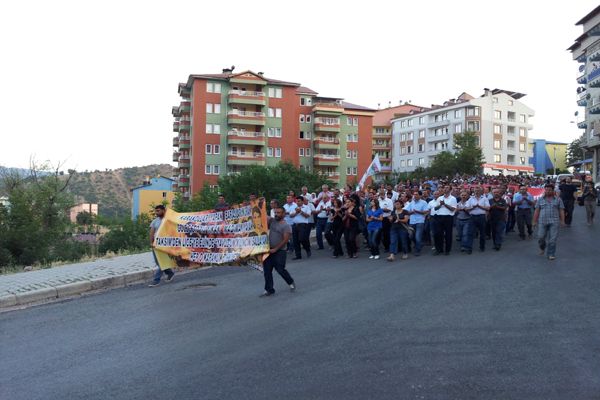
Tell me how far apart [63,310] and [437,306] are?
6.69m

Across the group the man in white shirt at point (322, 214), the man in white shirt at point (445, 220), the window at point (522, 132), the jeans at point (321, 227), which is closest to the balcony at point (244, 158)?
the window at point (522, 132)

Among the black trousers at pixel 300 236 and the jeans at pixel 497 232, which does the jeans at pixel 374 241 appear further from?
the jeans at pixel 497 232

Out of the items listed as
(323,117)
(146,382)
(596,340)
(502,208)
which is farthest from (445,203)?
(323,117)

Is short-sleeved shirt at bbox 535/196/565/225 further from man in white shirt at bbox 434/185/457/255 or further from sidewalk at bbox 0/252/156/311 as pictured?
sidewalk at bbox 0/252/156/311

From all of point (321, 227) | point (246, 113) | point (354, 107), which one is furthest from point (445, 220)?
point (354, 107)

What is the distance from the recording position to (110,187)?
13038 cm

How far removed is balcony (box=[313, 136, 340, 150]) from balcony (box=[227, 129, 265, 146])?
31.6 feet

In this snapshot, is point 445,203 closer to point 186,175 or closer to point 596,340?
point 596,340

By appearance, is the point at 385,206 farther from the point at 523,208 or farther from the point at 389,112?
the point at 389,112

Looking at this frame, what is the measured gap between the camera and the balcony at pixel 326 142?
79.1 metres

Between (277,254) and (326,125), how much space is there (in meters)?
69.9

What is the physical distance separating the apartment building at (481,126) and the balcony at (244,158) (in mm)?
33131

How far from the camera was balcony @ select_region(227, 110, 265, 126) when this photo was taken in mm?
71375

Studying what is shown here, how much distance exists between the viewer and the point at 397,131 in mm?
107125
